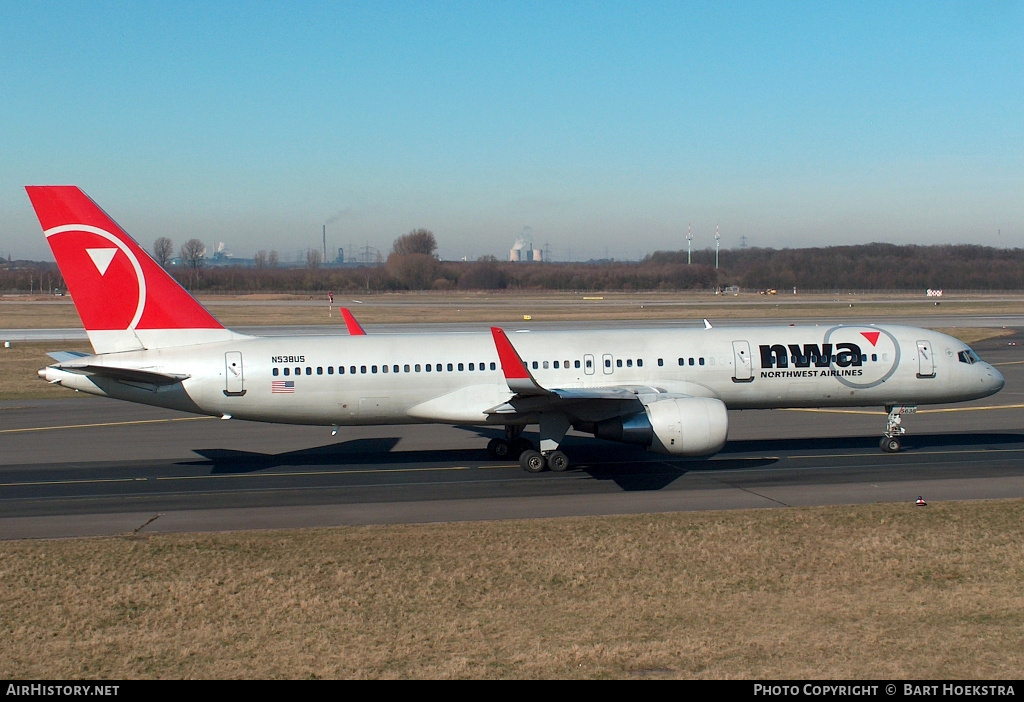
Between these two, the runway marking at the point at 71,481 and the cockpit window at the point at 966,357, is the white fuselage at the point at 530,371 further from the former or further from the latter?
the runway marking at the point at 71,481

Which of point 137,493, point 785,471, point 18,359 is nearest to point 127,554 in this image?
point 137,493

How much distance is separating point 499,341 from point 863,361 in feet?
40.5

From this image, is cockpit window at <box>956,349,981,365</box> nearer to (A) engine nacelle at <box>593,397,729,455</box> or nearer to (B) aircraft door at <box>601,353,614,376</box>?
(A) engine nacelle at <box>593,397,729,455</box>

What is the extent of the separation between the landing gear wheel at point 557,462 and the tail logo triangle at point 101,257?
13862 mm

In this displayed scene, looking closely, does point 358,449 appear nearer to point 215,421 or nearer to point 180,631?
point 215,421

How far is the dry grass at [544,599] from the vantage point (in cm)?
1256

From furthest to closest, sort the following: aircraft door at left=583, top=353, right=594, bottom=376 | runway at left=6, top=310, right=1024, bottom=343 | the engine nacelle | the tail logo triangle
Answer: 1. runway at left=6, top=310, right=1024, bottom=343
2. aircraft door at left=583, top=353, right=594, bottom=376
3. the tail logo triangle
4. the engine nacelle

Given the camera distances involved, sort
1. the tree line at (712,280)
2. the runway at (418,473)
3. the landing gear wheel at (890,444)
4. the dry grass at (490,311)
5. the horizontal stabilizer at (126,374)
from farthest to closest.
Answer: the tree line at (712,280) < the dry grass at (490,311) < the landing gear wheel at (890,444) < the horizontal stabilizer at (126,374) < the runway at (418,473)

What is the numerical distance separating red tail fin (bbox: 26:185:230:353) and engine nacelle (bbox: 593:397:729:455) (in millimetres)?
13540

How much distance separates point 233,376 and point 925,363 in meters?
21.6

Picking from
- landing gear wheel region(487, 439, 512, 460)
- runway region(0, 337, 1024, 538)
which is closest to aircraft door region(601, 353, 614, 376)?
runway region(0, 337, 1024, 538)

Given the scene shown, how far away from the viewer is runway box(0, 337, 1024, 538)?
21672 millimetres

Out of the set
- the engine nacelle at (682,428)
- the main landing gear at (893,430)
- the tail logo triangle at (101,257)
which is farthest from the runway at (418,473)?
the tail logo triangle at (101,257)

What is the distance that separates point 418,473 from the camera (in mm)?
26203
